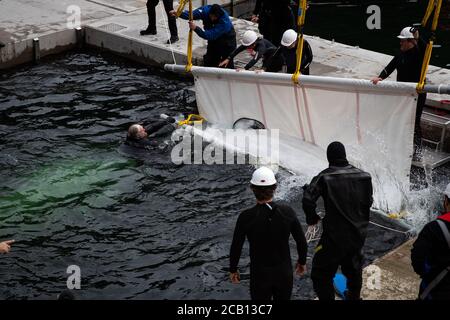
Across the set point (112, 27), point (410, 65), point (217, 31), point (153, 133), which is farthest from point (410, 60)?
point (112, 27)

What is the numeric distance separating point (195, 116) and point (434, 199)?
4.71m

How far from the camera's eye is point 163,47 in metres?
15.6

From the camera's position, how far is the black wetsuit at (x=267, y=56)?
11891 mm

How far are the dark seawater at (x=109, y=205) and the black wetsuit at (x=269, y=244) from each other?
1.58 metres

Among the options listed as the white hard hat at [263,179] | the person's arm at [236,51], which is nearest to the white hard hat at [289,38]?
the person's arm at [236,51]

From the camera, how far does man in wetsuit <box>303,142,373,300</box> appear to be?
675 cm

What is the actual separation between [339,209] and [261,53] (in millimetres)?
6016

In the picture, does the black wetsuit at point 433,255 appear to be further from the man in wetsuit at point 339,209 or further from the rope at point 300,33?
the rope at point 300,33

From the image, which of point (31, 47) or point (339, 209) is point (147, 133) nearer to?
point (31, 47)

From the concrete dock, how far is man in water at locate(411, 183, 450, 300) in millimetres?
1640

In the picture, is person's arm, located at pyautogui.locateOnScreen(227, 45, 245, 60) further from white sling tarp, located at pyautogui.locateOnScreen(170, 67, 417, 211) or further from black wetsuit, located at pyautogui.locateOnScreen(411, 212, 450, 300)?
black wetsuit, located at pyautogui.locateOnScreen(411, 212, 450, 300)

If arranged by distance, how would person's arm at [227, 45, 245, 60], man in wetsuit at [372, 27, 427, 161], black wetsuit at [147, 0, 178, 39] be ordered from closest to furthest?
man in wetsuit at [372, 27, 427, 161], person's arm at [227, 45, 245, 60], black wetsuit at [147, 0, 178, 39]

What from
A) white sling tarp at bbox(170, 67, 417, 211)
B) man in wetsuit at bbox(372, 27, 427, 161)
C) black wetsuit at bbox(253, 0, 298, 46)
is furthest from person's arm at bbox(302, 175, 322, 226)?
black wetsuit at bbox(253, 0, 298, 46)

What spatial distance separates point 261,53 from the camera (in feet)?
40.3
